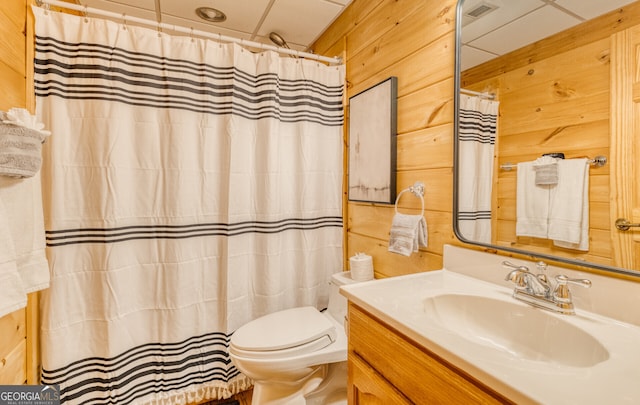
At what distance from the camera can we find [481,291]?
0.95 meters

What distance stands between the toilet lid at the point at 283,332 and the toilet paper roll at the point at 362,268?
0.29 metres

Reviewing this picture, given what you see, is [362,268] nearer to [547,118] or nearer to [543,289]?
[543,289]

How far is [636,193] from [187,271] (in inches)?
67.7

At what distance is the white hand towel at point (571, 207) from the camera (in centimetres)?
79

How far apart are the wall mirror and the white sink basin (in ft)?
0.61

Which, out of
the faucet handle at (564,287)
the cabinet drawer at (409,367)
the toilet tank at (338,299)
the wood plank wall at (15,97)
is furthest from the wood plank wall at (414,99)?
the wood plank wall at (15,97)

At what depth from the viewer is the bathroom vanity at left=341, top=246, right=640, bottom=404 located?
0.50 m

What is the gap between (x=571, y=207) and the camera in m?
0.82

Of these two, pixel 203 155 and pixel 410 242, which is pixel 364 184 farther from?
pixel 203 155

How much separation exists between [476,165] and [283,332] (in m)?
1.09

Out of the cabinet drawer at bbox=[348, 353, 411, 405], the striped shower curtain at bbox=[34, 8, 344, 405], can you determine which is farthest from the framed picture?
the cabinet drawer at bbox=[348, 353, 411, 405]

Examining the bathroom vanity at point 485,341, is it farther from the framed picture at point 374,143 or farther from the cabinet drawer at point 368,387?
the framed picture at point 374,143

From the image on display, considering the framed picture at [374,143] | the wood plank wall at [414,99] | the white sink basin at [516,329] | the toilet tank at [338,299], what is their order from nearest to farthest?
the white sink basin at [516,329], the wood plank wall at [414,99], the framed picture at [374,143], the toilet tank at [338,299]

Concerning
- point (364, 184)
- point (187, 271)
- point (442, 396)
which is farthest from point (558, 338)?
point (187, 271)
